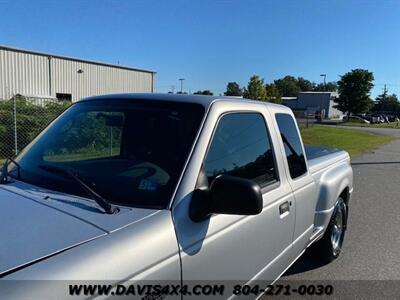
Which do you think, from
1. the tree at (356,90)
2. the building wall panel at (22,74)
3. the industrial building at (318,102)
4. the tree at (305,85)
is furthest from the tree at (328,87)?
the building wall panel at (22,74)

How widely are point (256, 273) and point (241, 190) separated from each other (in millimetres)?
1005

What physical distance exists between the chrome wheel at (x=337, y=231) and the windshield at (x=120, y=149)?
3127 millimetres

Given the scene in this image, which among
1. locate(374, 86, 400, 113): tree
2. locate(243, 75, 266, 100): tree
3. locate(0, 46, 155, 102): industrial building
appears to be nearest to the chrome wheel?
locate(0, 46, 155, 102): industrial building

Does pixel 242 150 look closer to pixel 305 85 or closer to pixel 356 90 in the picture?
pixel 356 90

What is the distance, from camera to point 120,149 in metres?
3.12

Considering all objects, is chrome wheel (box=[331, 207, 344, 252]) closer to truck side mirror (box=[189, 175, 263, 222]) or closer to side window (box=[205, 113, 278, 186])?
side window (box=[205, 113, 278, 186])

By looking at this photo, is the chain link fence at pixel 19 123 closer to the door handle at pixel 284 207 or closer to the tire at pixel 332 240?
the tire at pixel 332 240

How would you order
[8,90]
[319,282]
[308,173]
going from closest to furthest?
[308,173]
[319,282]
[8,90]

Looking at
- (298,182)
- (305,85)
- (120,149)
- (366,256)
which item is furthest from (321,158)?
(305,85)

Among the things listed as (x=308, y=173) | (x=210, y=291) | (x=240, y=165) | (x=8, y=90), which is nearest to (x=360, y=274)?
(x=308, y=173)

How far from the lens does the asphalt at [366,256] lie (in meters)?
4.64

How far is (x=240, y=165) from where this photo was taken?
10.0 feet

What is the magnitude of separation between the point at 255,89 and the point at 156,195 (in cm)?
4960

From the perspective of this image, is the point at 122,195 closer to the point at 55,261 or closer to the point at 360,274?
the point at 55,261
